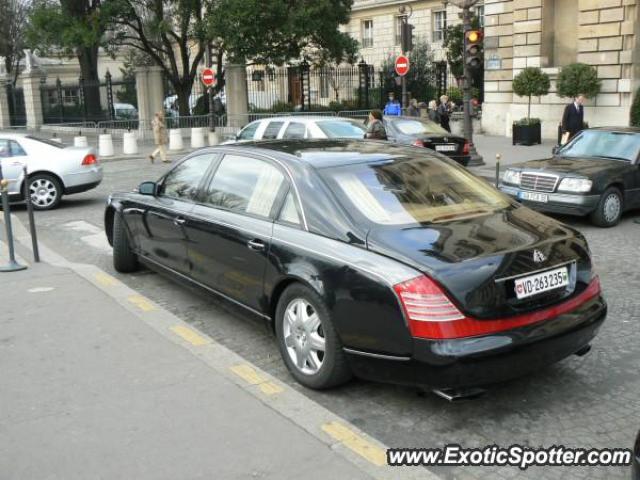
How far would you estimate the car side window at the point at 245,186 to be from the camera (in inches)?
210

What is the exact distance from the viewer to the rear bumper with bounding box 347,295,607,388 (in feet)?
13.0

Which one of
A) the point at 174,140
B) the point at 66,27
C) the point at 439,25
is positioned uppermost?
the point at 439,25

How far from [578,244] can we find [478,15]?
1524 inches

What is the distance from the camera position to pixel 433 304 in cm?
399

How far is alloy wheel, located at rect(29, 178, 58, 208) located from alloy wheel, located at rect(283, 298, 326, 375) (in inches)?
376

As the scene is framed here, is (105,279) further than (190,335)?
Yes

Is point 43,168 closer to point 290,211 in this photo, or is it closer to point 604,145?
point 290,211

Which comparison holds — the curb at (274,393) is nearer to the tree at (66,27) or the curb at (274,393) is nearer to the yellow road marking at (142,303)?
the yellow road marking at (142,303)

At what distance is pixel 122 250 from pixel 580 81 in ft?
62.4

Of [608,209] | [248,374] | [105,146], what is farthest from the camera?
[105,146]

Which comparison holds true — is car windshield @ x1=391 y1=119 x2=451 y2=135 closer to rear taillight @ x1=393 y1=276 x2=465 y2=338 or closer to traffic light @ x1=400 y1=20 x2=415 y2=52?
traffic light @ x1=400 y1=20 x2=415 y2=52

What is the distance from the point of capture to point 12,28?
155 feet

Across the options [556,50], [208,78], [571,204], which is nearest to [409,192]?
[571,204]

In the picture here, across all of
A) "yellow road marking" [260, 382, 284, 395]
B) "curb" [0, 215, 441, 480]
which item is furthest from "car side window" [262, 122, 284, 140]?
"yellow road marking" [260, 382, 284, 395]
